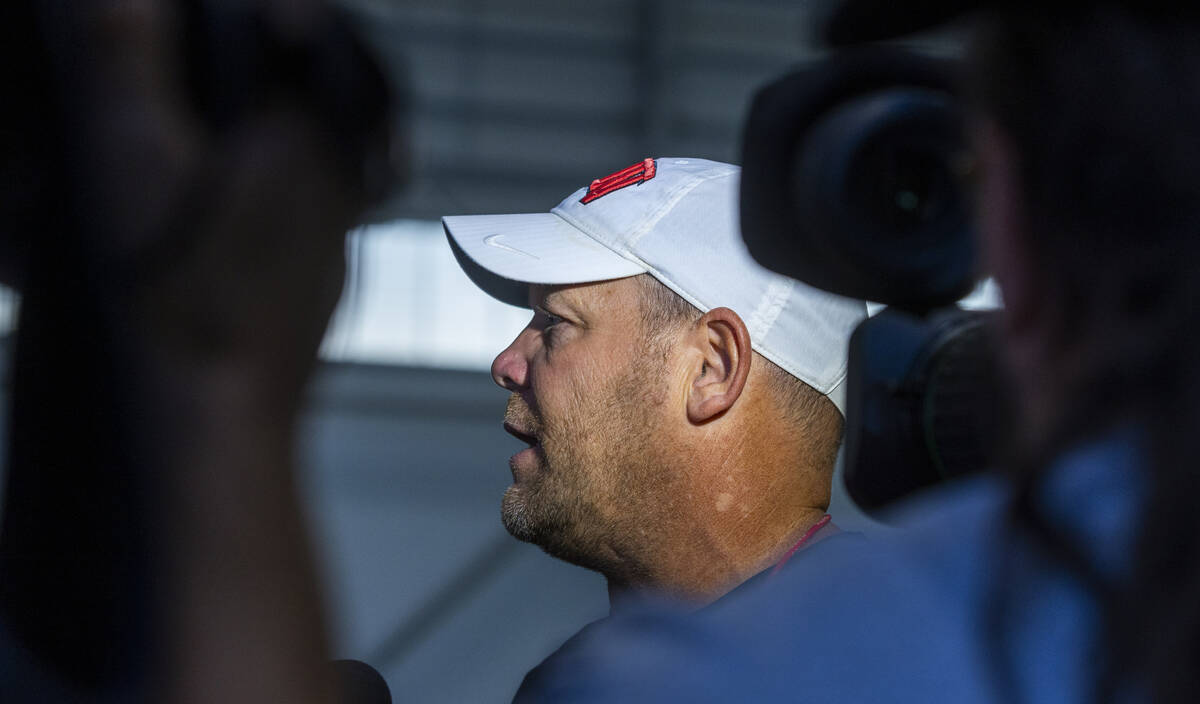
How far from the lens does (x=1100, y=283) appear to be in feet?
1.62

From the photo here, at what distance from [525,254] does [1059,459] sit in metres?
1.28

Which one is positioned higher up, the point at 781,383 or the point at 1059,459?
the point at 1059,459

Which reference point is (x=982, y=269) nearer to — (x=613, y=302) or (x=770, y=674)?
(x=770, y=674)

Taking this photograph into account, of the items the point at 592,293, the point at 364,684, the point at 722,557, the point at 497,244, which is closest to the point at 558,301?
the point at 592,293

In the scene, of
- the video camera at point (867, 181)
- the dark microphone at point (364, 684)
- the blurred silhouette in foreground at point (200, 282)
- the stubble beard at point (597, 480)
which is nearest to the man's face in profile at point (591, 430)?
the stubble beard at point (597, 480)

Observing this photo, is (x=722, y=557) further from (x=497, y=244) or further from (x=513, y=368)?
(x=497, y=244)

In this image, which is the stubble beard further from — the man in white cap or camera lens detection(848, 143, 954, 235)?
camera lens detection(848, 143, 954, 235)

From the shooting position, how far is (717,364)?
157 cm

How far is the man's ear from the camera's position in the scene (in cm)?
154

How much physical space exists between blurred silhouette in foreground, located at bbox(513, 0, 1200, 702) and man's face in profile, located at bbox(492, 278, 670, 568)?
0.97 metres

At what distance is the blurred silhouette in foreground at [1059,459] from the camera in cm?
48

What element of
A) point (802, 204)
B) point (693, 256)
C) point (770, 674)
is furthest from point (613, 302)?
point (770, 674)

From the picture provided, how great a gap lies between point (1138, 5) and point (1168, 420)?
176 millimetres

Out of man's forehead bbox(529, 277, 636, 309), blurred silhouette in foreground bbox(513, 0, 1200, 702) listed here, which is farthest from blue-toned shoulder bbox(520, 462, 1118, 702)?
man's forehead bbox(529, 277, 636, 309)
